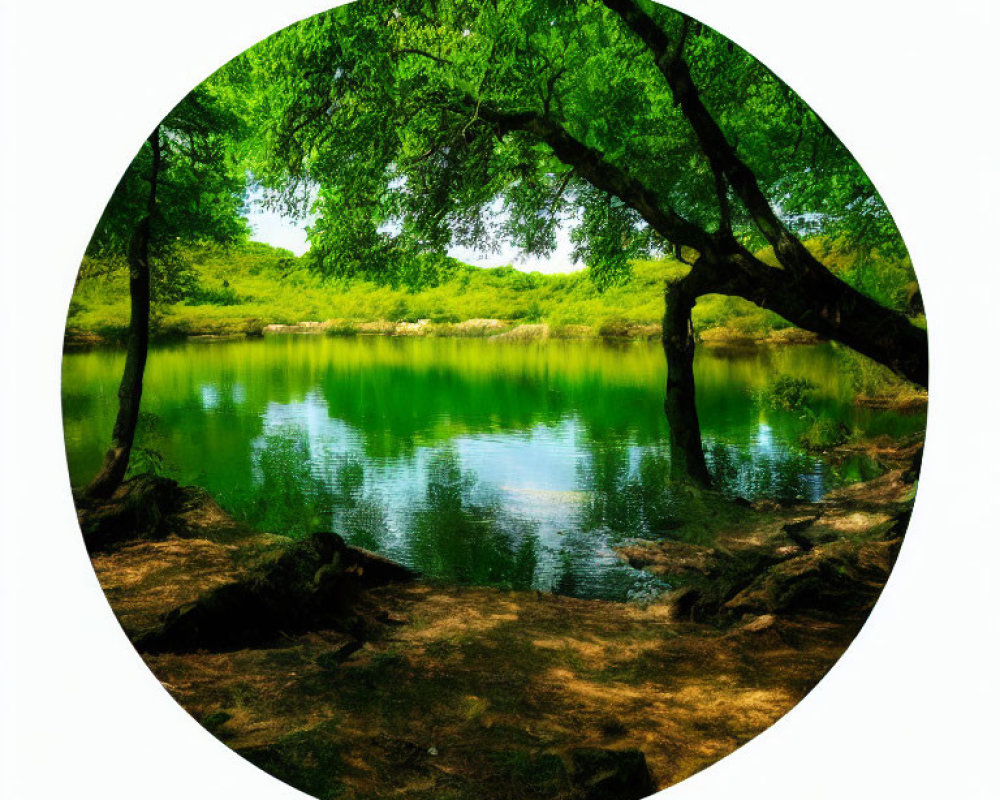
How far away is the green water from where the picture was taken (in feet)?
11.9

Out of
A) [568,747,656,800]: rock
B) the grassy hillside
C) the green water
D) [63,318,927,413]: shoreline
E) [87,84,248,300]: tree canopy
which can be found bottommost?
[568,747,656,800]: rock

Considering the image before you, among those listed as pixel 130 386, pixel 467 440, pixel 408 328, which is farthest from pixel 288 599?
pixel 408 328

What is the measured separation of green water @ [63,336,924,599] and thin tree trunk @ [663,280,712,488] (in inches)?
1.8

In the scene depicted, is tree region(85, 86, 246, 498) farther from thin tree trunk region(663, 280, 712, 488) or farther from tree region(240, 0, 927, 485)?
thin tree trunk region(663, 280, 712, 488)

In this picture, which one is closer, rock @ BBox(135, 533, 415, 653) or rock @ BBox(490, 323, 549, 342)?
rock @ BBox(135, 533, 415, 653)

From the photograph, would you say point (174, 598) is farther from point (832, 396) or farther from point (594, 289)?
point (832, 396)

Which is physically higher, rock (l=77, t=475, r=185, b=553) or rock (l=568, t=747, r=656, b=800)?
rock (l=77, t=475, r=185, b=553)

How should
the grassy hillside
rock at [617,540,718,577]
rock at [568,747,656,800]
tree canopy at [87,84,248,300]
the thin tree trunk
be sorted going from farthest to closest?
1. tree canopy at [87,84,248,300]
2. the grassy hillside
3. the thin tree trunk
4. rock at [617,540,718,577]
5. rock at [568,747,656,800]

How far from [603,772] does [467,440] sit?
1.43m

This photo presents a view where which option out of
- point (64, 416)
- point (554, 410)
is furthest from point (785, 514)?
point (64, 416)

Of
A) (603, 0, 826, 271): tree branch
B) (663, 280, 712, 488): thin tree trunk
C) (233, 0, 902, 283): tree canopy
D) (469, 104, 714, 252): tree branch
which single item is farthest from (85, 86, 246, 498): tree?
(663, 280, 712, 488): thin tree trunk

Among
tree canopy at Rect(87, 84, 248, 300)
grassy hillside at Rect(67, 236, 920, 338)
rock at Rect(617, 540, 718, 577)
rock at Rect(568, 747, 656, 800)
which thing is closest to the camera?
rock at Rect(568, 747, 656, 800)

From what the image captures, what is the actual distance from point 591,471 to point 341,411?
1.15 meters

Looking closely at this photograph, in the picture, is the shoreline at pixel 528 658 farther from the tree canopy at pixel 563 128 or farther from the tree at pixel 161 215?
the tree canopy at pixel 563 128
